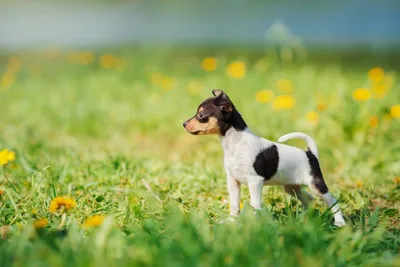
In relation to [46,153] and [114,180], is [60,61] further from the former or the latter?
[114,180]

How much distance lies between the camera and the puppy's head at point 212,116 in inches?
116

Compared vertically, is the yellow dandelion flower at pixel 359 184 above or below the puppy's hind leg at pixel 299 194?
below

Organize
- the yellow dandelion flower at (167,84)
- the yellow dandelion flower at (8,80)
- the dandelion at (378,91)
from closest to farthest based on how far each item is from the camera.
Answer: the dandelion at (378,91)
the yellow dandelion flower at (167,84)
the yellow dandelion flower at (8,80)

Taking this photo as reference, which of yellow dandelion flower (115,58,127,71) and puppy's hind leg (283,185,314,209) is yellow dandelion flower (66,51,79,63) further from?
puppy's hind leg (283,185,314,209)

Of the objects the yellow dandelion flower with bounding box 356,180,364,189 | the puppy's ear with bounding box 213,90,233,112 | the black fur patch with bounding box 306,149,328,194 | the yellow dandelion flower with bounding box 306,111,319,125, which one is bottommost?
the yellow dandelion flower with bounding box 356,180,364,189

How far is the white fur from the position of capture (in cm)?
297

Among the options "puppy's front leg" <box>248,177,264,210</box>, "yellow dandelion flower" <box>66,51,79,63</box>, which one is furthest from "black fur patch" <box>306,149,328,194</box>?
"yellow dandelion flower" <box>66,51,79,63</box>

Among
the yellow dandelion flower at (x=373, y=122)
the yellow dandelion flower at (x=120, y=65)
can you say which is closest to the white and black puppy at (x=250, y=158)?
the yellow dandelion flower at (x=373, y=122)

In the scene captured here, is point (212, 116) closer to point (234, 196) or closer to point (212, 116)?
point (212, 116)

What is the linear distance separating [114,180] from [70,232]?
1235mm

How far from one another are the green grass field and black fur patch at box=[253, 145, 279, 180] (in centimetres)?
21

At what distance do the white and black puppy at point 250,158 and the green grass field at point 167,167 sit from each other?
15 cm

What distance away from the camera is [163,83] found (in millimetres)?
6852

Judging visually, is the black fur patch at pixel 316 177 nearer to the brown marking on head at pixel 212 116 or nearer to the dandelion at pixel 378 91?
the brown marking on head at pixel 212 116
